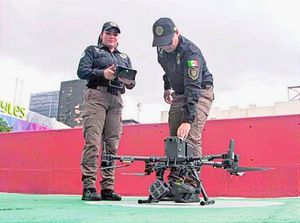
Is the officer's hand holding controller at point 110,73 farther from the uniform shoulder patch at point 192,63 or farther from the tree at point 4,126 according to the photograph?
the tree at point 4,126

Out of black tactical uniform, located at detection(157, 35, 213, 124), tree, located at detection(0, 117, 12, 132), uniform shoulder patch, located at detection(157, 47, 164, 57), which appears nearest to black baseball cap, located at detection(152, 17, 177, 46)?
black tactical uniform, located at detection(157, 35, 213, 124)

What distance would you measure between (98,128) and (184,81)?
79cm

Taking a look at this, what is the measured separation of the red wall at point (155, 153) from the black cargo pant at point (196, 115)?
1510 millimetres

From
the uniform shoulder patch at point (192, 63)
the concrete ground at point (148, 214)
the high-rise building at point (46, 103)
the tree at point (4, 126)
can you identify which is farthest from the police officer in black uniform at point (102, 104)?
the high-rise building at point (46, 103)

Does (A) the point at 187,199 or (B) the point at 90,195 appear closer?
(A) the point at 187,199

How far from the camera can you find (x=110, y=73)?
265 cm

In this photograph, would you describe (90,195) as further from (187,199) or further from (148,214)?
(148,214)

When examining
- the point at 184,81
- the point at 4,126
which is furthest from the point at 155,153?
the point at 4,126

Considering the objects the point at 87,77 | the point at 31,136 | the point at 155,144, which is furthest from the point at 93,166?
the point at 31,136

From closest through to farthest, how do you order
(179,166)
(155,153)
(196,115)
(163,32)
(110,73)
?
(179,166)
(163,32)
(196,115)
(110,73)
(155,153)

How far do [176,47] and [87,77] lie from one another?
28.8 inches

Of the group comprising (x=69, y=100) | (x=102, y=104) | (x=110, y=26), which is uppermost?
(x=69, y=100)

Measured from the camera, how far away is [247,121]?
405cm

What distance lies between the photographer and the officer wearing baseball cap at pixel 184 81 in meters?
2.30
